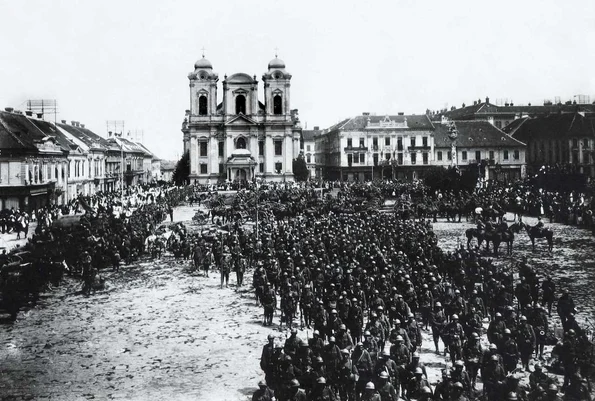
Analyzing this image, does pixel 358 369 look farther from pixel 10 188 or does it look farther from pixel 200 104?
pixel 200 104

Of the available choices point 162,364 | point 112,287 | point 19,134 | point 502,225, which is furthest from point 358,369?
point 19,134

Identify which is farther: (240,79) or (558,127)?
(240,79)

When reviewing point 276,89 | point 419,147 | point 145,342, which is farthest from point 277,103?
point 145,342

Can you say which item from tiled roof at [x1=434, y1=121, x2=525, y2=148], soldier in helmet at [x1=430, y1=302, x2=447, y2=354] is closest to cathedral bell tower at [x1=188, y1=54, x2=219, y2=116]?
tiled roof at [x1=434, y1=121, x2=525, y2=148]

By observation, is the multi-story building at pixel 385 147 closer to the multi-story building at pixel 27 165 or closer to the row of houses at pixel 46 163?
the row of houses at pixel 46 163

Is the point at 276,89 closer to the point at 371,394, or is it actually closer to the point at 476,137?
the point at 476,137

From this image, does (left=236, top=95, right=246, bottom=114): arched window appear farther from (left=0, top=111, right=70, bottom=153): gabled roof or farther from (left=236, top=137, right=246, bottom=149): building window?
(left=0, top=111, right=70, bottom=153): gabled roof
